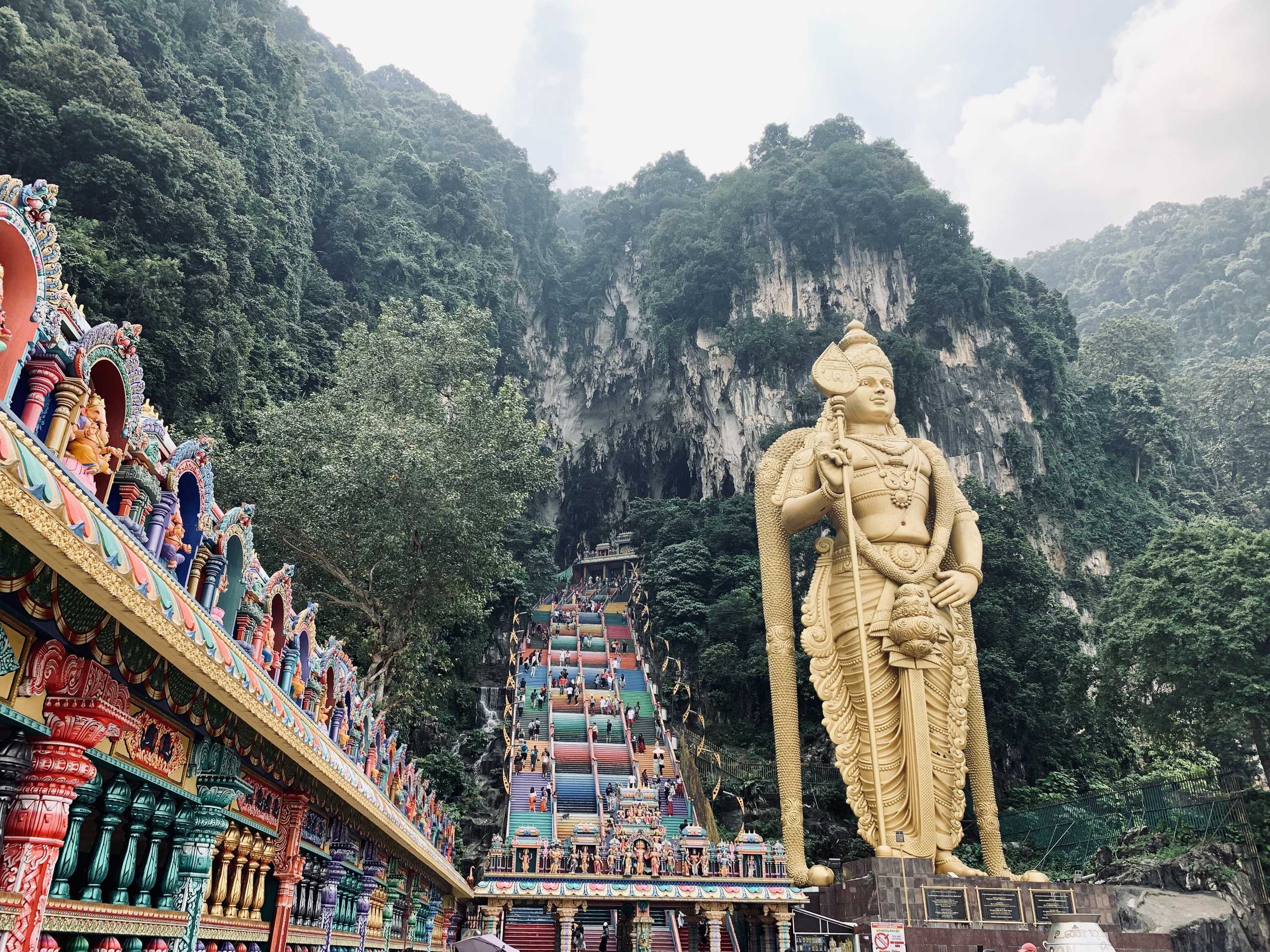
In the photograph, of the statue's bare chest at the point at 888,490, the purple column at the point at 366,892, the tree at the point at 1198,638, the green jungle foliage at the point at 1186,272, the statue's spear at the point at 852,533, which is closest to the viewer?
the purple column at the point at 366,892

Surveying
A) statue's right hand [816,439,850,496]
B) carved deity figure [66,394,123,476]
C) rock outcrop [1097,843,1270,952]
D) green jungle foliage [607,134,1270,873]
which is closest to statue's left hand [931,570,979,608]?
statue's right hand [816,439,850,496]

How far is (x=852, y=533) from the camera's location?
9.04 metres

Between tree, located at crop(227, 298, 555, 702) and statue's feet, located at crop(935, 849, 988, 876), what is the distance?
6.64 metres

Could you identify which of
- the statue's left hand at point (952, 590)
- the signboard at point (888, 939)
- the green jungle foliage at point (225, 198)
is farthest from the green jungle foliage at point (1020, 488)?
the signboard at point (888, 939)

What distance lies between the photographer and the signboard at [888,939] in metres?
5.72

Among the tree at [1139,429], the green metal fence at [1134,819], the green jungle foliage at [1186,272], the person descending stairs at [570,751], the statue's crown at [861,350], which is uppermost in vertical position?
the green jungle foliage at [1186,272]

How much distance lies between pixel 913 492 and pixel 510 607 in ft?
59.2

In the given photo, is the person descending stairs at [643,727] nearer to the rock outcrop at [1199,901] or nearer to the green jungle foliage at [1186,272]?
the rock outcrop at [1199,901]

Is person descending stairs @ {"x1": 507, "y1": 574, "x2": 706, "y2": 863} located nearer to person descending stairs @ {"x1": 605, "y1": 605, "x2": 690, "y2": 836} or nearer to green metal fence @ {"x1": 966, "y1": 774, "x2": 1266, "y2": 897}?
person descending stairs @ {"x1": 605, "y1": 605, "x2": 690, "y2": 836}

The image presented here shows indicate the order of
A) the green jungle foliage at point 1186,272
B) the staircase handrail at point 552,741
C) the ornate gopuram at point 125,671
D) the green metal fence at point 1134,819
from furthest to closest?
the green jungle foliage at point 1186,272 < the staircase handrail at point 552,741 < the green metal fence at point 1134,819 < the ornate gopuram at point 125,671

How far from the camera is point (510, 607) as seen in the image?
2594 cm

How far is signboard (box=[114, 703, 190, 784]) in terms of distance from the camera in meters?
2.45

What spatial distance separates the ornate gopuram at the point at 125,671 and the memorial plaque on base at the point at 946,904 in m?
5.66

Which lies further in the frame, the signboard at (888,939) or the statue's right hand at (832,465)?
the statue's right hand at (832,465)
